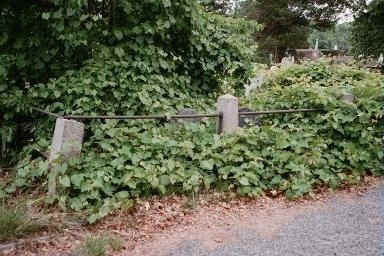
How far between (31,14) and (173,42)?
2.08 meters

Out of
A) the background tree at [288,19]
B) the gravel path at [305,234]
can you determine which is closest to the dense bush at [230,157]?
the gravel path at [305,234]

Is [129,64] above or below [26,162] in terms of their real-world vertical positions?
above

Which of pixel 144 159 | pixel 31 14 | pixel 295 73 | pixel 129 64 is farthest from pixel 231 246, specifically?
pixel 295 73

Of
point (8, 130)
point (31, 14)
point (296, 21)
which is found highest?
point (296, 21)

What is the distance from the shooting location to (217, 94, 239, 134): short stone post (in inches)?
Result: 205

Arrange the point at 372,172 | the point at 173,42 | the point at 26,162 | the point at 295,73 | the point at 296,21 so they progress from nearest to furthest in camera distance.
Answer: the point at 26,162 < the point at 372,172 < the point at 173,42 < the point at 295,73 < the point at 296,21

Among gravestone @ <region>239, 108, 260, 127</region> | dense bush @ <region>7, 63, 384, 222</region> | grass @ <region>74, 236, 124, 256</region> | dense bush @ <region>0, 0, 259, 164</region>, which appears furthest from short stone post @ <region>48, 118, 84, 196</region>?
gravestone @ <region>239, 108, 260, 127</region>

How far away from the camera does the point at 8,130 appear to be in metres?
5.54

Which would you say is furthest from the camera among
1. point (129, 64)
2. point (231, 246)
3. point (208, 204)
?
point (129, 64)

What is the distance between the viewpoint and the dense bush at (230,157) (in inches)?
168

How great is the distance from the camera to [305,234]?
3.69m

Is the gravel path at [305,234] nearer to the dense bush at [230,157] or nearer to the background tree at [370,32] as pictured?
the dense bush at [230,157]

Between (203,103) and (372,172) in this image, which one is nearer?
(372,172)

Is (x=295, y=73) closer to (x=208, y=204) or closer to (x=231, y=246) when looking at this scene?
(x=208, y=204)
